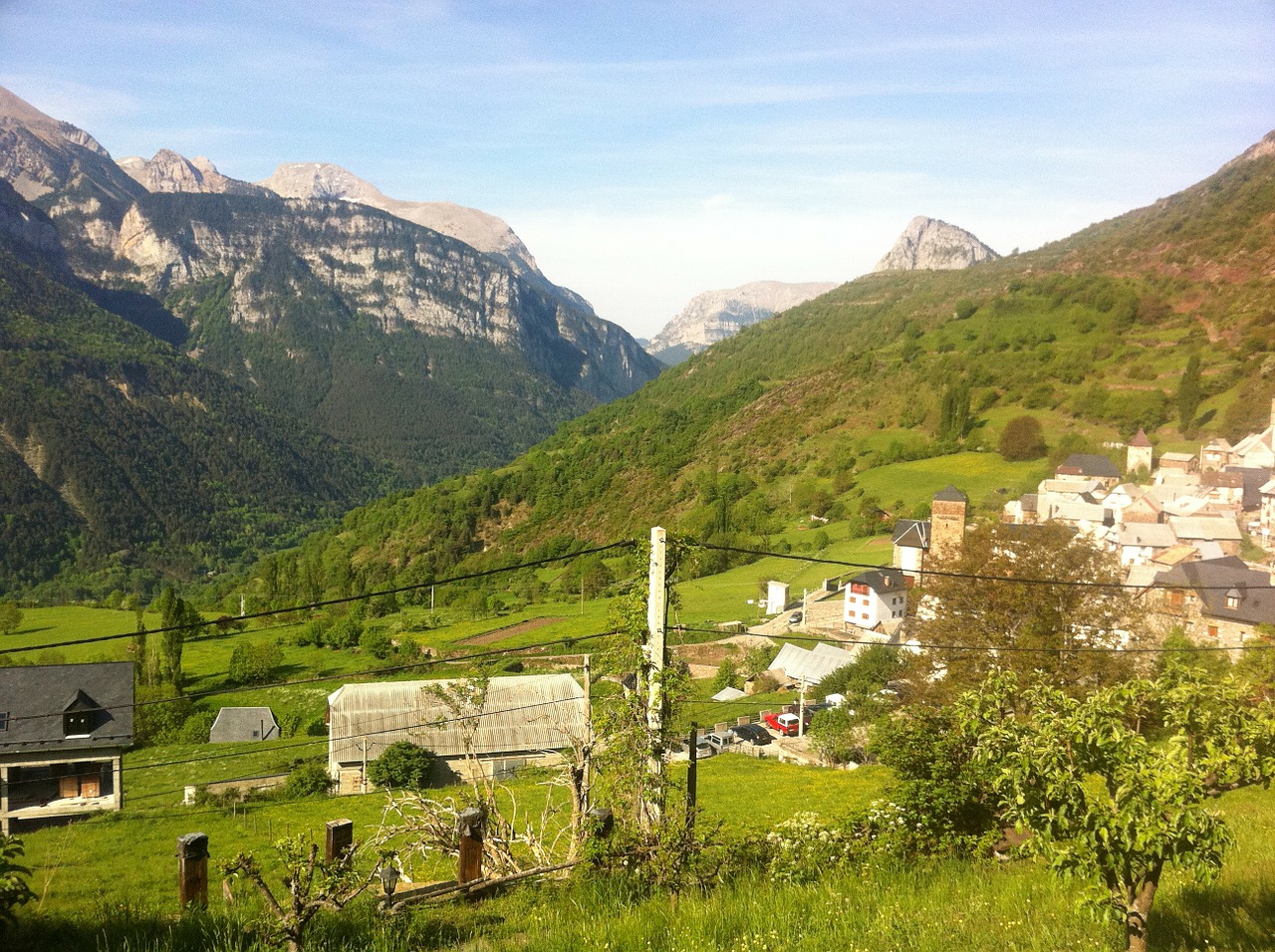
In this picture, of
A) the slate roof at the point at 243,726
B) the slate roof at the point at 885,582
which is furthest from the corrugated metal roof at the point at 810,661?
the slate roof at the point at 243,726

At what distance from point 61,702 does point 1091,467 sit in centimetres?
6476

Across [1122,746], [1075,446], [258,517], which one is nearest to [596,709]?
[1122,746]

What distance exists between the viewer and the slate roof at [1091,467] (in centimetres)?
5816

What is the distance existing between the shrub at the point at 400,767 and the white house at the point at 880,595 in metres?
25.6

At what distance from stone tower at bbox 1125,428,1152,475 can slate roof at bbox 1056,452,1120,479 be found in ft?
8.16

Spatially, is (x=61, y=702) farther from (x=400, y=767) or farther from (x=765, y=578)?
(x=765, y=578)

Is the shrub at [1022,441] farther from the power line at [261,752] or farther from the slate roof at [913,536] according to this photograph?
the power line at [261,752]

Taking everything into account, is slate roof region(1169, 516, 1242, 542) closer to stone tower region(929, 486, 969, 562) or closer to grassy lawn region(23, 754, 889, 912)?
stone tower region(929, 486, 969, 562)

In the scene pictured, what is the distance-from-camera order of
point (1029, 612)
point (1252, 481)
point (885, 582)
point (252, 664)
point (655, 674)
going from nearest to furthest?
point (655, 674) < point (1029, 612) < point (885, 582) < point (1252, 481) < point (252, 664)

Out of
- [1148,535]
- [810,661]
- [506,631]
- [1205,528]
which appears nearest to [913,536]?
[810,661]

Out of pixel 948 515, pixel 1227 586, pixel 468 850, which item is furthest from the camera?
pixel 948 515

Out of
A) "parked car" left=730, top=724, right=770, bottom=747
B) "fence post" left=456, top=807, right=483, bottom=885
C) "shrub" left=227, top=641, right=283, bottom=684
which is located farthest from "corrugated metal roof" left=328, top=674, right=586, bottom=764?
"fence post" left=456, top=807, right=483, bottom=885

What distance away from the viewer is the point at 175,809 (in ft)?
90.0

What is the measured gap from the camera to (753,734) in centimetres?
3525
